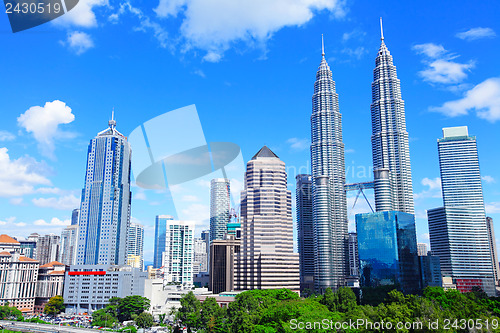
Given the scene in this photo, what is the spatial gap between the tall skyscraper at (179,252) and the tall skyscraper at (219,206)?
4172cm

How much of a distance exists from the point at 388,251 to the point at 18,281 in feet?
331

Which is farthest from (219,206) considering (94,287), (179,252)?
(94,287)

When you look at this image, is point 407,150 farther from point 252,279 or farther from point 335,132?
point 252,279

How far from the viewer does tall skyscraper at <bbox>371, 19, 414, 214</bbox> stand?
467 ft

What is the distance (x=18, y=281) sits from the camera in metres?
105

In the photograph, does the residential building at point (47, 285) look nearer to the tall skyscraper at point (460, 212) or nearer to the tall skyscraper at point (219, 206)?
the tall skyscraper at point (219, 206)

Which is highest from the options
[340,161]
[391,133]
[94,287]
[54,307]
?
[391,133]

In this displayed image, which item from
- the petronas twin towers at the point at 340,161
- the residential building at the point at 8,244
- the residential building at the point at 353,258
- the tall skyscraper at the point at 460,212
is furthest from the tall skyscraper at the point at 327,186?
the residential building at the point at 8,244

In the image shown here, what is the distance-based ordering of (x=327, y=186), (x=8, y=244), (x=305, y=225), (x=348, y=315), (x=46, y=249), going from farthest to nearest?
(x=46, y=249) → (x=305, y=225) → (x=327, y=186) → (x=8, y=244) → (x=348, y=315)

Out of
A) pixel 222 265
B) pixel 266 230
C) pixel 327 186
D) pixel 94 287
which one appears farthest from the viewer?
pixel 327 186

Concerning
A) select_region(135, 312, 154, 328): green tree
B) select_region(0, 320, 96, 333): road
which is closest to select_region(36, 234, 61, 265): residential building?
select_region(0, 320, 96, 333): road

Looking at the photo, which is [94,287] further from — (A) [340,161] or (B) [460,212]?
(B) [460,212]

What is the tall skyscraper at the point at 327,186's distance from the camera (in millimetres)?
133250

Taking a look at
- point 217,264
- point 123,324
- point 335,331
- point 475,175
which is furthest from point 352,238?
point 335,331
